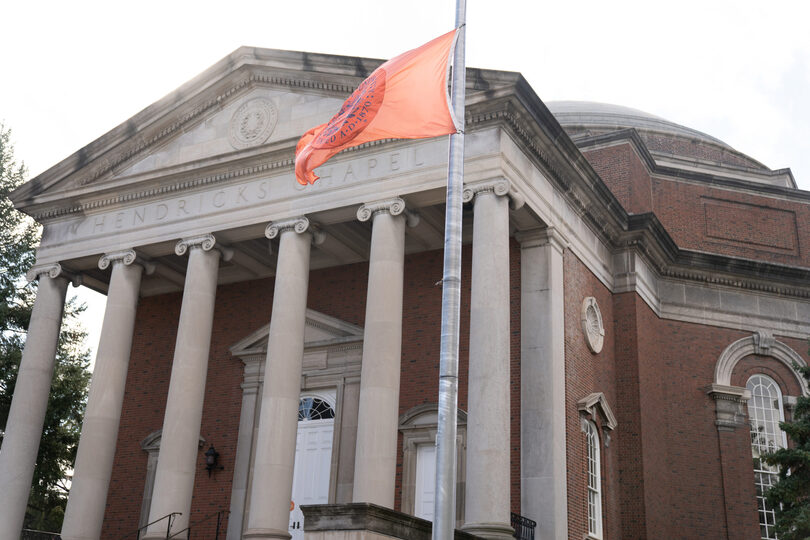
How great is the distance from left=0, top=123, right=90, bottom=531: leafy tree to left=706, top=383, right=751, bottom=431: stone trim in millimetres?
20558

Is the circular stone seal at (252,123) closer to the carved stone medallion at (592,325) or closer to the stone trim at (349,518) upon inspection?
the carved stone medallion at (592,325)

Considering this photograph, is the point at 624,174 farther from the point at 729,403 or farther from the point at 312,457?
the point at 312,457

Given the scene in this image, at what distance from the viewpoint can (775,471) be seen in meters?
23.7

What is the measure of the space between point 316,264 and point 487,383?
27.2 feet

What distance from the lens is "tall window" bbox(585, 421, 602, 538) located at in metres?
19.5

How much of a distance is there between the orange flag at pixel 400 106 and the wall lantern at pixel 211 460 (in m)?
11.6

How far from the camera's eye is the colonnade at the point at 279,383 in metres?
16.1

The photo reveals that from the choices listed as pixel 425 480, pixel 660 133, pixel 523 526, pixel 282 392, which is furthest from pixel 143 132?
pixel 660 133

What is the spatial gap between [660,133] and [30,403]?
73.8 feet

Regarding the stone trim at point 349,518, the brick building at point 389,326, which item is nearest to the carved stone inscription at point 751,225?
the brick building at point 389,326

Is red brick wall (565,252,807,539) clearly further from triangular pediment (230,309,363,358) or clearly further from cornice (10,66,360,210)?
cornice (10,66,360,210)

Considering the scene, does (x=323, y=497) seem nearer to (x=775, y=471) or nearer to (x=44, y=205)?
(x=44, y=205)

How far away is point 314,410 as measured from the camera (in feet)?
72.1

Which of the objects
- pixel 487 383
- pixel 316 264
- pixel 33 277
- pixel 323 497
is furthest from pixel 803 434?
pixel 33 277
